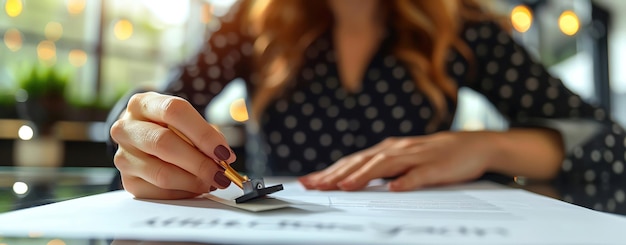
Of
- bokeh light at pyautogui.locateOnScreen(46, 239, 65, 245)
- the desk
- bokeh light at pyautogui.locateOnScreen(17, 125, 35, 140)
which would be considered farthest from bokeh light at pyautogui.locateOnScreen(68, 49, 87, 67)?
bokeh light at pyautogui.locateOnScreen(46, 239, 65, 245)

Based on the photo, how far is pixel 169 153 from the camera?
0.39 metres

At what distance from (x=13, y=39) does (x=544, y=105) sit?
5.37 feet

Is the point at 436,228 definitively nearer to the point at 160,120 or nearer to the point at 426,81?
the point at 160,120

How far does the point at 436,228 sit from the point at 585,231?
0.07 meters

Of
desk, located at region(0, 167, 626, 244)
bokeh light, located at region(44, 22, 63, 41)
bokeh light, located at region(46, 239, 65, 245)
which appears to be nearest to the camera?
bokeh light, located at region(46, 239, 65, 245)

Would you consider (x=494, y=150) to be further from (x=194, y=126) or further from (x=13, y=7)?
(x=13, y=7)

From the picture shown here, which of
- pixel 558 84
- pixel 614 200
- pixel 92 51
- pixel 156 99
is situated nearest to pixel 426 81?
pixel 558 84

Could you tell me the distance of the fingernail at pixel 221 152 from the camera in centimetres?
37

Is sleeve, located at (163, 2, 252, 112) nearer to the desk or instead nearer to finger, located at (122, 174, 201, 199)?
the desk

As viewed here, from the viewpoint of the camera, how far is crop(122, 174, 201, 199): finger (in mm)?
394

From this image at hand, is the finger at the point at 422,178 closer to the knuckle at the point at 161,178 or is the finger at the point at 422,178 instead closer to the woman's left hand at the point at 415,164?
the woman's left hand at the point at 415,164

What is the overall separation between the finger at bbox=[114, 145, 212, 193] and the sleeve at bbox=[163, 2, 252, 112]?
489mm

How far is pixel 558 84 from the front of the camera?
85 cm

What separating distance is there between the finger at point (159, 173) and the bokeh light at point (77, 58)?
1.60m
